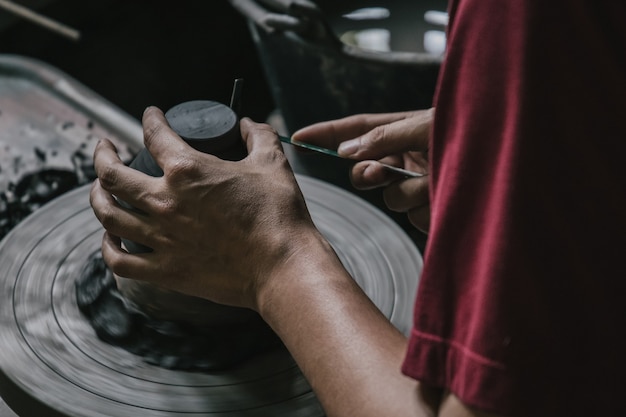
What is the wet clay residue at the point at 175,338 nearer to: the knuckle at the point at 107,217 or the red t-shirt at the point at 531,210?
the knuckle at the point at 107,217

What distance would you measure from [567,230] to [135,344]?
607 millimetres

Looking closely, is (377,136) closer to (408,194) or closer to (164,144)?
(408,194)

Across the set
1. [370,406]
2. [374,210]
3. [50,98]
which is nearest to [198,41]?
[50,98]

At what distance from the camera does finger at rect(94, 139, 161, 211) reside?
0.83 m

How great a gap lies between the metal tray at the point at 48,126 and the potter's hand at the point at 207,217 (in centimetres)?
58

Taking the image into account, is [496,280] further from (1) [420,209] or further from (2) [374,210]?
A: (2) [374,210]

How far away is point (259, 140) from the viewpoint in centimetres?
89

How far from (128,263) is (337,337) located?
0.28 metres

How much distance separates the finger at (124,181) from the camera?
2.73 feet

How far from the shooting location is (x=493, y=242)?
0.58 metres

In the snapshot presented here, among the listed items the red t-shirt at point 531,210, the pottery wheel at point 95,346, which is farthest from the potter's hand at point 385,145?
the red t-shirt at point 531,210

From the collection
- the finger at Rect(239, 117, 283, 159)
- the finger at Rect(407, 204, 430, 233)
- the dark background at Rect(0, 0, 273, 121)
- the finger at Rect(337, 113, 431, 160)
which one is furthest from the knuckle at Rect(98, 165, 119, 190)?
the dark background at Rect(0, 0, 273, 121)

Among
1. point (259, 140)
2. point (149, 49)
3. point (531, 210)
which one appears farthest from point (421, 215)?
point (149, 49)

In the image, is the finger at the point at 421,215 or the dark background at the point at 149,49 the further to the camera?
the dark background at the point at 149,49
